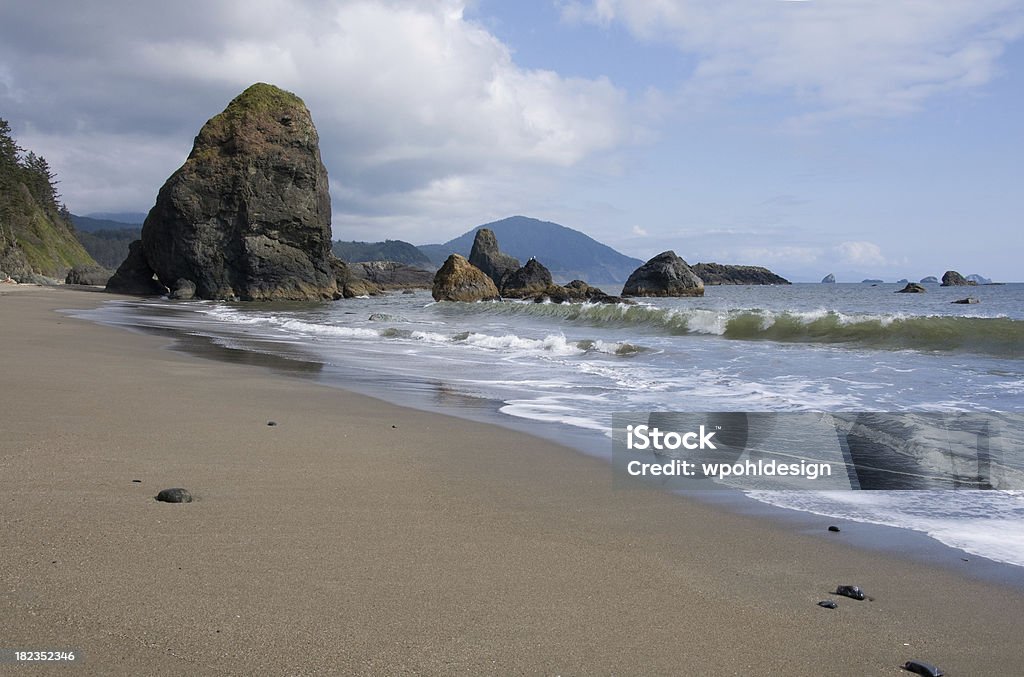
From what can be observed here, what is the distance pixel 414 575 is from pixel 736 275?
409 ft

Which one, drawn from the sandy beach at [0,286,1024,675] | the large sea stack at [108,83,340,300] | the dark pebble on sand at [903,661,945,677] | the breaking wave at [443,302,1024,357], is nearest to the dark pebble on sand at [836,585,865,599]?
the sandy beach at [0,286,1024,675]

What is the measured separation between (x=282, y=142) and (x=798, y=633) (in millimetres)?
54203

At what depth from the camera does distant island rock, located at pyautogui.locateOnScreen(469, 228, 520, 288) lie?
77688 millimetres

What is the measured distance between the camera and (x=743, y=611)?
98.7 inches

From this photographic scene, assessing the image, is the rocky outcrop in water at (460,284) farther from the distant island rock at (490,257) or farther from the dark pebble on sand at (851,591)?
the dark pebble on sand at (851,591)

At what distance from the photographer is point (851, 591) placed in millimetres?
2705

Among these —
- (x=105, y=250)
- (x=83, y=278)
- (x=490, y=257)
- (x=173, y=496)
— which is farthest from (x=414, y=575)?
(x=105, y=250)

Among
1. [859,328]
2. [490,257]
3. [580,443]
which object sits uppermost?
[490,257]

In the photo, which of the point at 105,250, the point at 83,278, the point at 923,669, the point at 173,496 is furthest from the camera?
the point at 105,250

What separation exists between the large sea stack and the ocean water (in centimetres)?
3035

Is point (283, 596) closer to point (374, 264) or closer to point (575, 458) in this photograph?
point (575, 458)

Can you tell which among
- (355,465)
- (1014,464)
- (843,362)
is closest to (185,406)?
(355,465)

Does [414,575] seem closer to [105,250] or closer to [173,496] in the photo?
[173,496]

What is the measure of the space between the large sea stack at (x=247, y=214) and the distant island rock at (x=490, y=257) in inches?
1108
